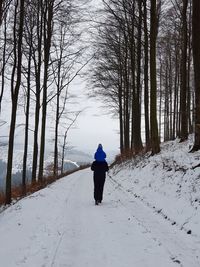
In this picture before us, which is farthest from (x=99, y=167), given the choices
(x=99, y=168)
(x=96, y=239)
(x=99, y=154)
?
(x=96, y=239)

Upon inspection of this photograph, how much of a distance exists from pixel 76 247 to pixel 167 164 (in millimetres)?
8163

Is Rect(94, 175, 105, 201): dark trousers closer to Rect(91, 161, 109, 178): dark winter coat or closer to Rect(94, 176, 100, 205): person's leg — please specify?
Rect(94, 176, 100, 205): person's leg

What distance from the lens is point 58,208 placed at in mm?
12328

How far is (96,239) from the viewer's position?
7.98m

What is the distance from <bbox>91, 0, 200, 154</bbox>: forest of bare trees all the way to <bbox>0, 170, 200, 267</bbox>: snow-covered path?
18.8ft

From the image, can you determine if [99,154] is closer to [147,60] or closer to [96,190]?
[96,190]

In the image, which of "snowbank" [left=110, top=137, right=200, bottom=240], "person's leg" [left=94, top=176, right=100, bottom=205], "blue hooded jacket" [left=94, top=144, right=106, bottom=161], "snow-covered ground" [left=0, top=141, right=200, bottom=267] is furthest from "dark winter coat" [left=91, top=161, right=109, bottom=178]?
"snowbank" [left=110, top=137, right=200, bottom=240]

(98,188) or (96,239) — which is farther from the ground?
(98,188)

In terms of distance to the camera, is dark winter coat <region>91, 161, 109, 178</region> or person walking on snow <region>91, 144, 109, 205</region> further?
dark winter coat <region>91, 161, 109, 178</region>

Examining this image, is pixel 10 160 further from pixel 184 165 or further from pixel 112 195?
pixel 184 165

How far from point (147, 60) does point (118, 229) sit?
18099 millimetres

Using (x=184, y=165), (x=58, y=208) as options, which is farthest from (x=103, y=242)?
(x=184, y=165)

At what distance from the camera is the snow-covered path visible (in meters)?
6.50

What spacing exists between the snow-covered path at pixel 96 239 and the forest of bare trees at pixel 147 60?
5.72 metres
